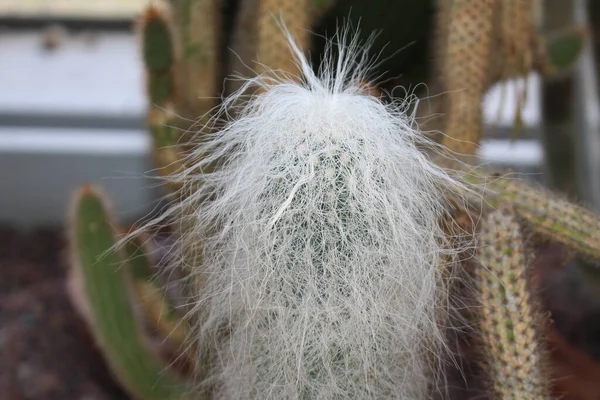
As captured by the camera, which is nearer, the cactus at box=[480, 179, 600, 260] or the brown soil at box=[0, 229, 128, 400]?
the cactus at box=[480, 179, 600, 260]

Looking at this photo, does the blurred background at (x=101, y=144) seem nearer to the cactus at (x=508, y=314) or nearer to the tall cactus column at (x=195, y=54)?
the tall cactus column at (x=195, y=54)

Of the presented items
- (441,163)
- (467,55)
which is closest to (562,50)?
(467,55)

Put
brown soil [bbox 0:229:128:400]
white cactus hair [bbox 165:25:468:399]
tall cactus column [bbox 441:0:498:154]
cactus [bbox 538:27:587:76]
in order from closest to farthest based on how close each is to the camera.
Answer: white cactus hair [bbox 165:25:468:399]
tall cactus column [bbox 441:0:498:154]
cactus [bbox 538:27:587:76]
brown soil [bbox 0:229:128:400]

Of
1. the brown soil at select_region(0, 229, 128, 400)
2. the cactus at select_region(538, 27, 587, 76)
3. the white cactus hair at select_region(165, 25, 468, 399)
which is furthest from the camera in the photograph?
the brown soil at select_region(0, 229, 128, 400)

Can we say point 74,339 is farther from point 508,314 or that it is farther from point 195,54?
point 508,314

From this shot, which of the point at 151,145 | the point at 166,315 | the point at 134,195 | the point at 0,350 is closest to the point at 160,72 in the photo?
the point at 151,145

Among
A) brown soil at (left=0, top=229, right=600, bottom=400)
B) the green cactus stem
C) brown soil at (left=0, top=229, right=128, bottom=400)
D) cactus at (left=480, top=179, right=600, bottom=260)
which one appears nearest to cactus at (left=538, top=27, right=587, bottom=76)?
brown soil at (left=0, top=229, right=600, bottom=400)

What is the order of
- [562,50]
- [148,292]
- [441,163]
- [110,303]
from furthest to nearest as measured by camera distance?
[562,50] < [148,292] < [110,303] < [441,163]

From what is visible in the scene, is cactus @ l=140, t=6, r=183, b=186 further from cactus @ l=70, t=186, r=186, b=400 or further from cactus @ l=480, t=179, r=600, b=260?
cactus @ l=480, t=179, r=600, b=260
